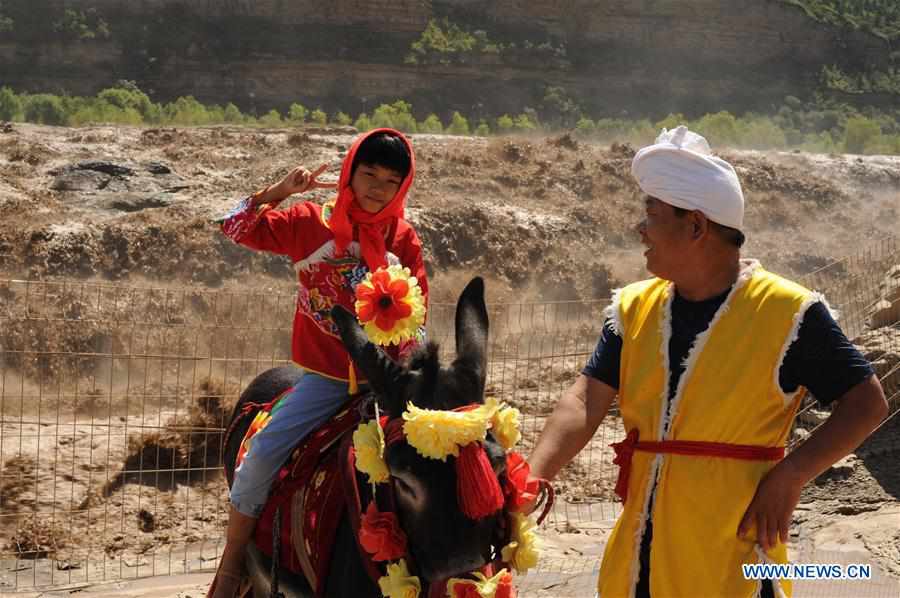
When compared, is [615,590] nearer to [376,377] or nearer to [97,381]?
[376,377]

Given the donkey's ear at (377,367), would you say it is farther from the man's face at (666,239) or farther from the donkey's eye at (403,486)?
the man's face at (666,239)

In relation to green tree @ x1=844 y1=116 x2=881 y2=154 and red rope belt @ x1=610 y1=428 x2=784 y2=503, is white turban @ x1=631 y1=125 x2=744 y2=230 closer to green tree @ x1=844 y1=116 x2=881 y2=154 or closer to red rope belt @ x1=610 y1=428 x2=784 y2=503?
red rope belt @ x1=610 y1=428 x2=784 y2=503

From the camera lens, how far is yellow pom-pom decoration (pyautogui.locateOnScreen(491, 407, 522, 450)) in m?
3.46

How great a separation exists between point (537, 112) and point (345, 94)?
26.8 ft

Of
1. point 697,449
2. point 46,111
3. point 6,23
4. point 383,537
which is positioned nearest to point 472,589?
point 383,537

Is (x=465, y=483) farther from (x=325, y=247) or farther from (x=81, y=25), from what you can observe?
(x=81, y=25)

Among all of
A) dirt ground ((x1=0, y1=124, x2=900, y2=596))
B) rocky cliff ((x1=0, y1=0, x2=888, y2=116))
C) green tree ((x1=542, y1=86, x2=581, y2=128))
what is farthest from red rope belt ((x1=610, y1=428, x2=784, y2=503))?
green tree ((x1=542, y1=86, x2=581, y2=128))

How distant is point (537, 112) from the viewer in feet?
154

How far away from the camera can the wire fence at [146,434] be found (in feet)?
26.6

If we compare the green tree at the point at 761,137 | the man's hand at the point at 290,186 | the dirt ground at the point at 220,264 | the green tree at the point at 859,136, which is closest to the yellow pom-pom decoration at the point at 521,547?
the man's hand at the point at 290,186

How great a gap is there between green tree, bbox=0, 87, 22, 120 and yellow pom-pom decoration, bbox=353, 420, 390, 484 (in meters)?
28.6

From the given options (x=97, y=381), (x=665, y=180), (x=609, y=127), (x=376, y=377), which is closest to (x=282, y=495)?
(x=376, y=377)

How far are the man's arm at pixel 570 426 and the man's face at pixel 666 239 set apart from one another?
1.35 ft

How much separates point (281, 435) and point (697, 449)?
6.27ft
